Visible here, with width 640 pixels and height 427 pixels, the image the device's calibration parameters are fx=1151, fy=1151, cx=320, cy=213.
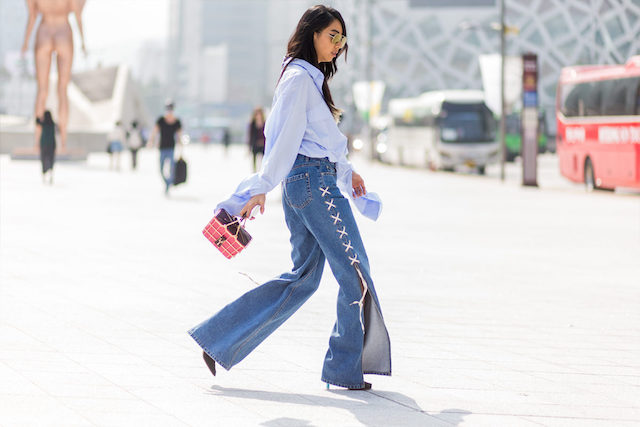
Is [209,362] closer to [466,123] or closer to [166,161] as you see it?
[166,161]

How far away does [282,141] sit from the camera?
4.79 m

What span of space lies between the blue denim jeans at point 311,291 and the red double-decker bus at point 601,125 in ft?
60.7

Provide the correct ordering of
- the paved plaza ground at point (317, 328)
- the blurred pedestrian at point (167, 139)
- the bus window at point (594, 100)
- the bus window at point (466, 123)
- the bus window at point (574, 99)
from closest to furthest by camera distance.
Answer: the paved plaza ground at point (317, 328), the blurred pedestrian at point (167, 139), the bus window at point (594, 100), the bus window at point (574, 99), the bus window at point (466, 123)

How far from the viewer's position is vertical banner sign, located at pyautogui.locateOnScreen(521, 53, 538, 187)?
25.1m

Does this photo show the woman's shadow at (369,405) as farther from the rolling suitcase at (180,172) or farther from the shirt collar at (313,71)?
the rolling suitcase at (180,172)

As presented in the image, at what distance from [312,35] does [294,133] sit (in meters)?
0.46

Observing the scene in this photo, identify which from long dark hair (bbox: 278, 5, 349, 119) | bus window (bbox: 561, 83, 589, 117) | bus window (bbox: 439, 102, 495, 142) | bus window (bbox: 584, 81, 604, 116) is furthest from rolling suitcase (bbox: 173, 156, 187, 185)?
bus window (bbox: 439, 102, 495, 142)

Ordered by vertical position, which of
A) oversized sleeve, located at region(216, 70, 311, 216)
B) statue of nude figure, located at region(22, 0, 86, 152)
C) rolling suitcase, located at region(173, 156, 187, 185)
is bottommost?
rolling suitcase, located at region(173, 156, 187, 185)

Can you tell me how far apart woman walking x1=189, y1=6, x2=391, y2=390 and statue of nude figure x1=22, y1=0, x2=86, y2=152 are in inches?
1429

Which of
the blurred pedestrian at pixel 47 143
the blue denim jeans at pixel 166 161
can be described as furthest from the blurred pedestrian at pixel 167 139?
the blurred pedestrian at pixel 47 143

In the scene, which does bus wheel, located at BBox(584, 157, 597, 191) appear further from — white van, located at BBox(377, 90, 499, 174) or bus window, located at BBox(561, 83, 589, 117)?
white van, located at BBox(377, 90, 499, 174)

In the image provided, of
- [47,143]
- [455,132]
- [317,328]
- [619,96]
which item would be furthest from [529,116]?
[317,328]

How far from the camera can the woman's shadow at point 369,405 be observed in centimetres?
447

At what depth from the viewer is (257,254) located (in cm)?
1098
